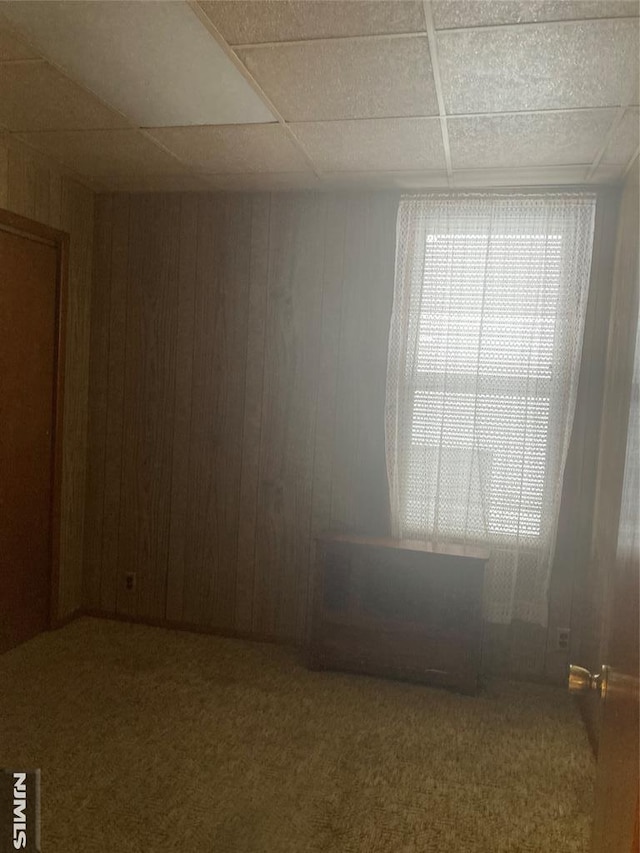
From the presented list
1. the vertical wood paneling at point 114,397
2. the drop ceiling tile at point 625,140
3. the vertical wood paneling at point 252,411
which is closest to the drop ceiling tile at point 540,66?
the drop ceiling tile at point 625,140

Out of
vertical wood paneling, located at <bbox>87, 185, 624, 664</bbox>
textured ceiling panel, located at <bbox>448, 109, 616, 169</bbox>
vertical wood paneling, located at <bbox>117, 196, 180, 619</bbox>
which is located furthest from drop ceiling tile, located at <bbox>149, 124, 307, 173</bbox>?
textured ceiling panel, located at <bbox>448, 109, 616, 169</bbox>

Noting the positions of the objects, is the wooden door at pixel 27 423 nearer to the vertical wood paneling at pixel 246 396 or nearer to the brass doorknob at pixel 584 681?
the vertical wood paneling at pixel 246 396

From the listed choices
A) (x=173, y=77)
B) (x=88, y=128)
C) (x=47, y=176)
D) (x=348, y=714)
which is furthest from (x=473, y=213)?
(x=348, y=714)

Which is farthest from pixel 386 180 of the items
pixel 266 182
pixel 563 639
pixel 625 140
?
pixel 563 639

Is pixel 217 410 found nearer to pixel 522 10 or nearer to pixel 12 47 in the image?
pixel 12 47

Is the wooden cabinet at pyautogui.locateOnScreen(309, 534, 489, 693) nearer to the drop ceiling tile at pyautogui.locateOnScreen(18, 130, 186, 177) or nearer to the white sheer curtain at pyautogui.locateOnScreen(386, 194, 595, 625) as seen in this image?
the white sheer curtain at pyautogui.locateOnScreen(386, 194, 595, 625)

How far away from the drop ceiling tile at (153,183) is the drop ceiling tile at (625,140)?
1.93 metres

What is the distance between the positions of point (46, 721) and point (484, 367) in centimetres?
251

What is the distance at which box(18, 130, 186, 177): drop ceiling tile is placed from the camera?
281 cm

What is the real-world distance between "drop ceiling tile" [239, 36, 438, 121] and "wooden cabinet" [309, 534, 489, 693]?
1.93 metres

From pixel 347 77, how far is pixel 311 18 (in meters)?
0.35

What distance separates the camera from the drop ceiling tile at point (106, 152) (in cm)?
281

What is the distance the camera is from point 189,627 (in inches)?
144

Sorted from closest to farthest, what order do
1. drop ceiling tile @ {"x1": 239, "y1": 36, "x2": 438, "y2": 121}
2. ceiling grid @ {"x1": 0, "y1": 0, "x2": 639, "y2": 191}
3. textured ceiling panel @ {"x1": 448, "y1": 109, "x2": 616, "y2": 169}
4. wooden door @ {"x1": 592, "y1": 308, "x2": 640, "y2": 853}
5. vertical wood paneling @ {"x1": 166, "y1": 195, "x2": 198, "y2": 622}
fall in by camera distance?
wooden door @ {"x1": 592, "y1": 308, "x2": 640, "y2": 853}, ceiling grid @ {"x1": 0, "y1": 0, "x2": 639, "y2": 191}, drop ceiling tile @ {"x1": 239, "y1": 36, "x2": 438, "y2": 121}, textured ceiling panel @ {"x1": 448, "y1": 109, "x2": 616, "y2": 169}, vertical wood paneling @ {"x1": 166, "y1": 195, "x2": 198, "y2": 622}
